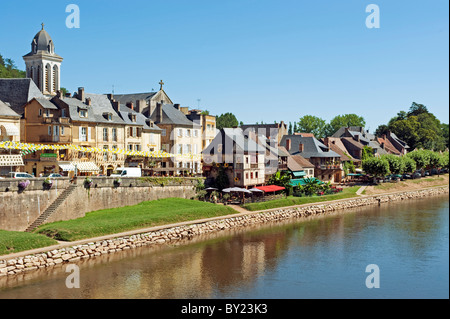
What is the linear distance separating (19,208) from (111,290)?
1574 centimetres

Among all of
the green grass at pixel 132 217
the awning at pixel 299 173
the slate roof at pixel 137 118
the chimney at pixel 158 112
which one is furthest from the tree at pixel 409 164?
the slate roof at pixel 137 118

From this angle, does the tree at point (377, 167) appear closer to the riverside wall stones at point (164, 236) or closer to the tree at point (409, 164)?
the tree at point (409, 164)

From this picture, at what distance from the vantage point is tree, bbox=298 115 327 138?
148 meters

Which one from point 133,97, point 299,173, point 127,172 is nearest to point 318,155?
point 299,173

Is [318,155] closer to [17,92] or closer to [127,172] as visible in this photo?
[127,172]

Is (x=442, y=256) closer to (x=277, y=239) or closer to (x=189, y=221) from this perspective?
(x=277, y=239)

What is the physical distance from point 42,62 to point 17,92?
393 inches

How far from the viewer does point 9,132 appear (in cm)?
5319

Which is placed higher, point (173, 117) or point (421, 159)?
point (173, 117)

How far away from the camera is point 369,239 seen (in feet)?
158

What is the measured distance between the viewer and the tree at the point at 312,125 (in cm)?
14838

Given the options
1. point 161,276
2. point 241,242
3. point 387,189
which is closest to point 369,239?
point 241,242

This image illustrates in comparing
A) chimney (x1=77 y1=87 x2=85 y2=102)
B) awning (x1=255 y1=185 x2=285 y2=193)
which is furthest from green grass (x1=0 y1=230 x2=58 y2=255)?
awning (x1=255 y1=185 x2=285 y2=193)
